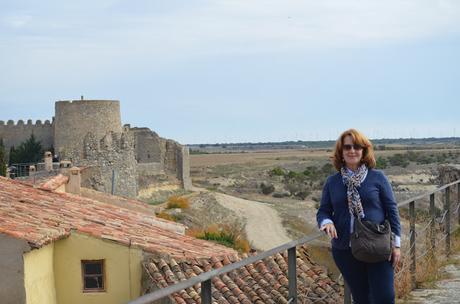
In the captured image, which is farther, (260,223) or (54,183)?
(260,223)

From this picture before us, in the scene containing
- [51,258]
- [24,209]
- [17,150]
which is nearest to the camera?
[51,258]

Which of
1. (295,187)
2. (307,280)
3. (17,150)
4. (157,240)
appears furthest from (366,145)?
(295,187)

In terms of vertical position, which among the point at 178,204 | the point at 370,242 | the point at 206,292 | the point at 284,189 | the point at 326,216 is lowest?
the point at 284,189

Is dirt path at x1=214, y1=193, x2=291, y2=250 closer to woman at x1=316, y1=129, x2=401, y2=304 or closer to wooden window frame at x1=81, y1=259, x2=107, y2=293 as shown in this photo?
wooden window frame at x1=81, y1=259, x2=107, y2=293

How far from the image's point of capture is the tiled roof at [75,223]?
1350 cm

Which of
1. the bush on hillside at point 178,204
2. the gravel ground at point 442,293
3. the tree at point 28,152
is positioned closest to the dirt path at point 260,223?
the bush on hillside at point 178,204

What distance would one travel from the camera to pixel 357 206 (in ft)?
17.3

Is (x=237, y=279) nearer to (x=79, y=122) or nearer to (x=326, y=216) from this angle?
(x=326, y=216)

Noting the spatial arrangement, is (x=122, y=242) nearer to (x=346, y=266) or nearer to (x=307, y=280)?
(x=307, y=280)

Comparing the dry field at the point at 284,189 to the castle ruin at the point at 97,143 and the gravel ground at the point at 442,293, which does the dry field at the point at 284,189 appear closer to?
the gravel ground at the point at 442,293

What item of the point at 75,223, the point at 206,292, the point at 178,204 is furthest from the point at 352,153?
the point at 178,204

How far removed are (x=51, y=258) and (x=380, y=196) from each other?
981cm

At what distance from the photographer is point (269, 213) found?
47.7m

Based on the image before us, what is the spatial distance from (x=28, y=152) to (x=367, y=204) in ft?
173
